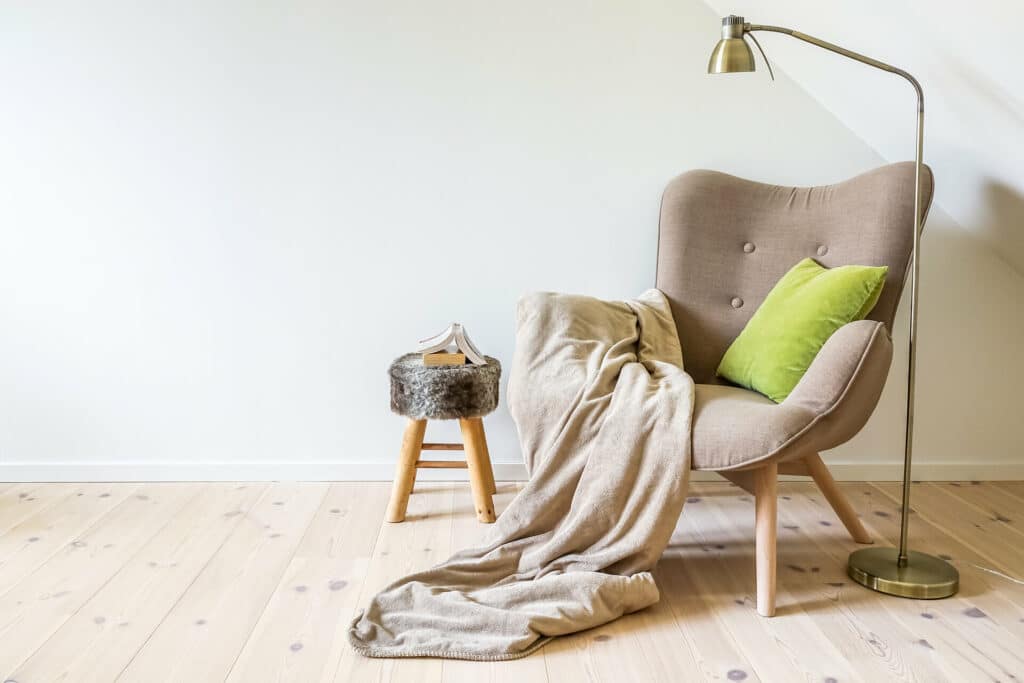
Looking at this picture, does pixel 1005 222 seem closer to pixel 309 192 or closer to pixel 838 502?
pixel 838 502

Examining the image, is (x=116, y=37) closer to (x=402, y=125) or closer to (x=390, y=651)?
(x=402, y=125)

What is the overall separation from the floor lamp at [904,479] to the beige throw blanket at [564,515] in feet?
1.62

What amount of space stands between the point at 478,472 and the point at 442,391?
0.26m

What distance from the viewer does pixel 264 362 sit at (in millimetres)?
2916

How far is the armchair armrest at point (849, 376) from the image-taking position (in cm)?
199

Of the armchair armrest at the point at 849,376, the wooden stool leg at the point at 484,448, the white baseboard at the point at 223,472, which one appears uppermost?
the armchair armrest at the point at 849,376

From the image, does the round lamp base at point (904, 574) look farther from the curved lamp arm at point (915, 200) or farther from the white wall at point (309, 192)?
the white wall at point (309, 192)

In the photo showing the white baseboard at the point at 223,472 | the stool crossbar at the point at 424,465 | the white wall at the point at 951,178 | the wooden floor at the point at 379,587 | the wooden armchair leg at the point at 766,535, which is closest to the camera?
the wooden floor at the point at 379,587

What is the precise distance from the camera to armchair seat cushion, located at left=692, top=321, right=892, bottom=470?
1.99 meters

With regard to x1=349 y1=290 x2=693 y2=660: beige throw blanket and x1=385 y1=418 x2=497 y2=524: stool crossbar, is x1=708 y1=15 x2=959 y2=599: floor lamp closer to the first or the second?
x1=349 y1=290 x2=693 y2=660: beige throw blanket

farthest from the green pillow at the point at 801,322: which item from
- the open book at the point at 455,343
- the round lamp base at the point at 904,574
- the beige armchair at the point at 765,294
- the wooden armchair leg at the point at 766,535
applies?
the open book at the point at 455,343

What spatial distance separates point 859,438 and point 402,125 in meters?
→ 1.66

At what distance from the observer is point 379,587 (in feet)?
7.05

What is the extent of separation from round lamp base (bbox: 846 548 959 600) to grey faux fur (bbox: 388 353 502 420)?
3.20 feet
